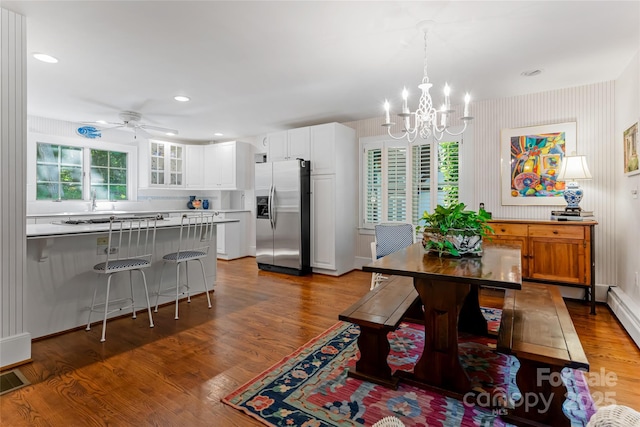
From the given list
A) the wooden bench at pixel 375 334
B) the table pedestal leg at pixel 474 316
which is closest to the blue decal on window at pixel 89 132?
the wooden bench at pixel 375 334

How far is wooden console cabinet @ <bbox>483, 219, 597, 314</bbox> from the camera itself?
128 inches

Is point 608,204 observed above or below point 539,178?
below

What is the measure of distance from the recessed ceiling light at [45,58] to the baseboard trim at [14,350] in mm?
2404

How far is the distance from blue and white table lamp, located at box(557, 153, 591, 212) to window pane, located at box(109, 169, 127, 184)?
6.88 metres

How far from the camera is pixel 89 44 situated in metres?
2.71

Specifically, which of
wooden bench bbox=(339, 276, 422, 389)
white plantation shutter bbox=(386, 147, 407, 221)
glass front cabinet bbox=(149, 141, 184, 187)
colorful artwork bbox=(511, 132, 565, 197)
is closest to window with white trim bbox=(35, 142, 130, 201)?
glass front cabinet bbox=(149, 141, 184, 187)

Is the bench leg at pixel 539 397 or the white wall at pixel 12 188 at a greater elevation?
the white wall at pixel 12 188

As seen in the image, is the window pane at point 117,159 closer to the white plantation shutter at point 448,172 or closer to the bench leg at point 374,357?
the white plantation shutter at point 448,172

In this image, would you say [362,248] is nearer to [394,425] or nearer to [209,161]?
[209,161]

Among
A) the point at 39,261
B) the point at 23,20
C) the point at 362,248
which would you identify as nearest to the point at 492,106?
the point at 362,248

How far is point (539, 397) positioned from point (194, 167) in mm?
6560

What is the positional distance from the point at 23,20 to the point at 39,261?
1811 millimetres

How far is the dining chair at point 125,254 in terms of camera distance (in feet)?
8.93

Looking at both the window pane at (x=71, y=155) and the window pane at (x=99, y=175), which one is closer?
the window pane at (x=71, y=155)
